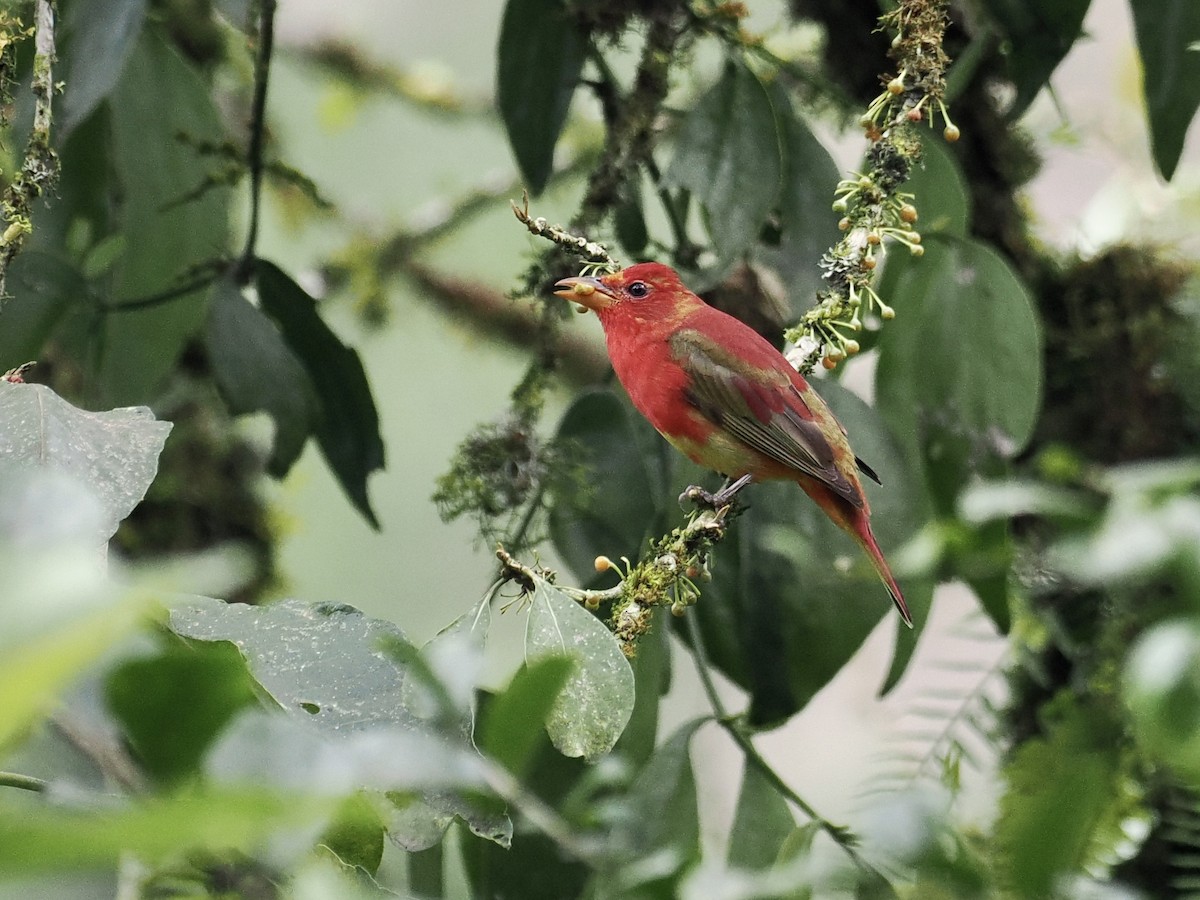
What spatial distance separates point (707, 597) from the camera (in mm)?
1946

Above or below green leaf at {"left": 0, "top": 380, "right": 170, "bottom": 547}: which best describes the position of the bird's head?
below

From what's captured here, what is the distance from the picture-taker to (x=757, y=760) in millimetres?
1794

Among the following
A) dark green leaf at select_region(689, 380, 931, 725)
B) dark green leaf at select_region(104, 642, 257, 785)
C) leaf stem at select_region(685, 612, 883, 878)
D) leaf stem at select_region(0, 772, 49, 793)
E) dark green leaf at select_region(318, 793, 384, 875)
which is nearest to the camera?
dark green leaf at select_region(104, 642, 257, 785)

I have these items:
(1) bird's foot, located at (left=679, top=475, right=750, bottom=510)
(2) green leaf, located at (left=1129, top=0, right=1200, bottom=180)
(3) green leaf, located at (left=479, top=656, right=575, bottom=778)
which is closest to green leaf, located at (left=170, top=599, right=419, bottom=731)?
(3) green leaf, located at (left=479, top=656, right=575, bottom=778)

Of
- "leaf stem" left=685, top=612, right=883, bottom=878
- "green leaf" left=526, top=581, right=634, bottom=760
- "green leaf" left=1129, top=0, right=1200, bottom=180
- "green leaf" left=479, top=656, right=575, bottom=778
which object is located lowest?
"leaf stem" left=685, top=612, right=883, bottom=878

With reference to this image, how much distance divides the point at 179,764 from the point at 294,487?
3149 millimetres

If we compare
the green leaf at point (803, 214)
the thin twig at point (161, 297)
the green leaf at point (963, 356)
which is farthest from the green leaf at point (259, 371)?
the green leaf at point (963, 356)

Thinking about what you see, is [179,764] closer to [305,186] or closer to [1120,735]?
[305,186]

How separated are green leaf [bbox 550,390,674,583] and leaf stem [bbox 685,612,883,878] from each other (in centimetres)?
17

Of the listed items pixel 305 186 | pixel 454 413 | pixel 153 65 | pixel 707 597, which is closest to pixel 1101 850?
pixel 707 597

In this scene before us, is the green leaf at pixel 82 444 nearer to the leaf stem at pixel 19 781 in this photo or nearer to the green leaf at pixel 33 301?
the leaf stem at pixel 19 781

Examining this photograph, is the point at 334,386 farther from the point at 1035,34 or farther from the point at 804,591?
the point at 1035,34

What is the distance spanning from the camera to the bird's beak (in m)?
2.12

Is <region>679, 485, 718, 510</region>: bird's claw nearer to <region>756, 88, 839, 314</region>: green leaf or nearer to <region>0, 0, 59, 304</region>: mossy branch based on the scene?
<region>756, 88, 839, 314</region>: green leaf
